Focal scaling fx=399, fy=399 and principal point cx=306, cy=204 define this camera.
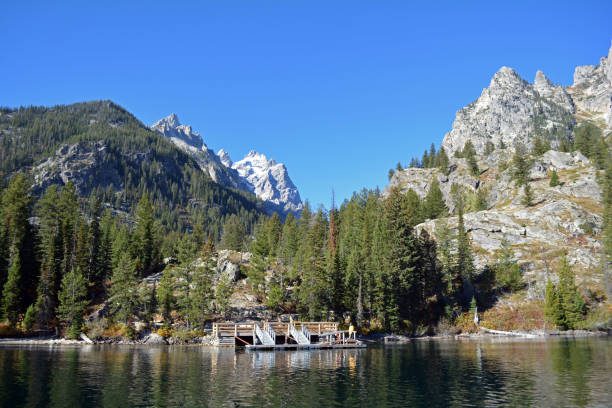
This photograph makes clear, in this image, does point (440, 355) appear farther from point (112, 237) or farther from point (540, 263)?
point (112, 237)

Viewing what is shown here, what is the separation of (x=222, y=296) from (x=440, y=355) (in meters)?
43.7

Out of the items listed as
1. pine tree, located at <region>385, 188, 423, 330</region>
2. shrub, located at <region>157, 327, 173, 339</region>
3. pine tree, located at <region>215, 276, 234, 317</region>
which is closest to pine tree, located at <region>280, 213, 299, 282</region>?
pine tree, located at <region>215, 276, 234, 317</region>

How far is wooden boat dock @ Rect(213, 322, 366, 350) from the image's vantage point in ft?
209

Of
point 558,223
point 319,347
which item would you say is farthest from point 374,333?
point 558,223

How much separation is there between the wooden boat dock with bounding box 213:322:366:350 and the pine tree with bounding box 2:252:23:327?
132ft

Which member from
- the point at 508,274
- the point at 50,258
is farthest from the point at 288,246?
the point at 508,274

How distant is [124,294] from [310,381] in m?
58.0

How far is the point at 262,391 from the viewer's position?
28.1 meters

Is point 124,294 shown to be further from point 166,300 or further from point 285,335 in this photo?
point 285,335

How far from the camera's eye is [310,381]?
32500 mm

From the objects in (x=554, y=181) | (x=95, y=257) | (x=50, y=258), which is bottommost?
(x=50, y=258)

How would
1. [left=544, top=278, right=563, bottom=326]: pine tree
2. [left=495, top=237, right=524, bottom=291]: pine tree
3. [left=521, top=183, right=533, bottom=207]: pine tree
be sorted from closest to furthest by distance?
[left=544, top=278, right=563, bottom=326]: pine tree, [left=495, top=237, right=524, bottom=291]: pine tree, [left=521, top=183, right=533, bottom=207]: pine tree

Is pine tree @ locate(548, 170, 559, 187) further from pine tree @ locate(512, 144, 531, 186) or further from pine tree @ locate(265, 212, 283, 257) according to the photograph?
pine tree @ locate(265, 212, 283, 257)

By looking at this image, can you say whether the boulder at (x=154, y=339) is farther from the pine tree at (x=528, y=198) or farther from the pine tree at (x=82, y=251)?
the pine tree at (x=528, y=198)
